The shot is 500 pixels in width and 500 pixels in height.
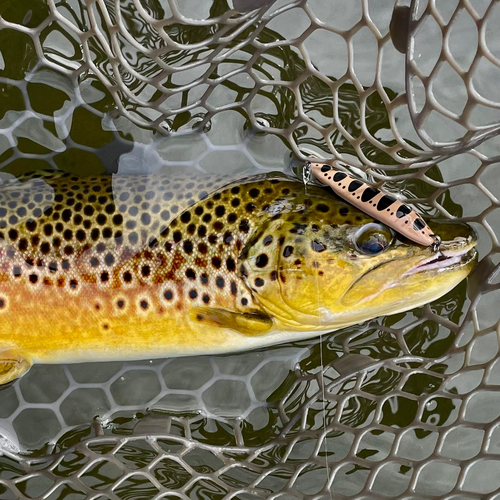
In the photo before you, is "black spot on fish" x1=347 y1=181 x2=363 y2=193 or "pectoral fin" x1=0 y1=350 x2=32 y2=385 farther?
"pectoral fin" x1=0 y1=350 x2=32 y2=385

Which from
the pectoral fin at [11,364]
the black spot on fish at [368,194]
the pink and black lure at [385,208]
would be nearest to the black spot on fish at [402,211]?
the pink and black lure at [385,208]

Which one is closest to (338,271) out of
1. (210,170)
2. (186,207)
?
(186,207)

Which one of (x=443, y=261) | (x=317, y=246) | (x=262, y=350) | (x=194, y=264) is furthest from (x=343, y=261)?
(x=262, y=350)

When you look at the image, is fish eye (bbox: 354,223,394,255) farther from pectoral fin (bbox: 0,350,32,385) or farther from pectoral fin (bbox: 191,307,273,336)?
pectoral fin (bbox: 0,350,32,385)

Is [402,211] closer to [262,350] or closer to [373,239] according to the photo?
[373,239]

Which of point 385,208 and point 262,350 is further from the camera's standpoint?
point 262,350

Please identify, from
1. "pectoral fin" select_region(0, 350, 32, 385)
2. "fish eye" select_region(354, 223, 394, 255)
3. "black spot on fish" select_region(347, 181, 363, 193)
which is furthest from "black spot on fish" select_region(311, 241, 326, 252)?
"pectoral fin" select_region(0, 350, 32, 385)

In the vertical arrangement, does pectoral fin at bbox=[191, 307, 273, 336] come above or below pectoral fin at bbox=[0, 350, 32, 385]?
above

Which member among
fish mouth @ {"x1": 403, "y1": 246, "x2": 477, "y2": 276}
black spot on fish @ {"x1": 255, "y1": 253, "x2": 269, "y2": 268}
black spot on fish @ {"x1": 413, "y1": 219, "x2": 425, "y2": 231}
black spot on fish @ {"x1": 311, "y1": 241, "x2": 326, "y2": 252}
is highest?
black spot on fish @ {"x1": 413, "y1": 219, "x2": 425, "y2": 231}

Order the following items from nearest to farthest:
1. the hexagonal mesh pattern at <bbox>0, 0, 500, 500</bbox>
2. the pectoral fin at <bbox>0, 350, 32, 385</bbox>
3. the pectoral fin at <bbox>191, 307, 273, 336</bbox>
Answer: the pectoral fin at <bbox>191, 307, 273, 336</bbox>, the pectoral fin at <bbox>0, 350, 32, 385</bbox>, the hexagonal mesh pattern at <bbox>0, 0, 500, 500</bbox>
